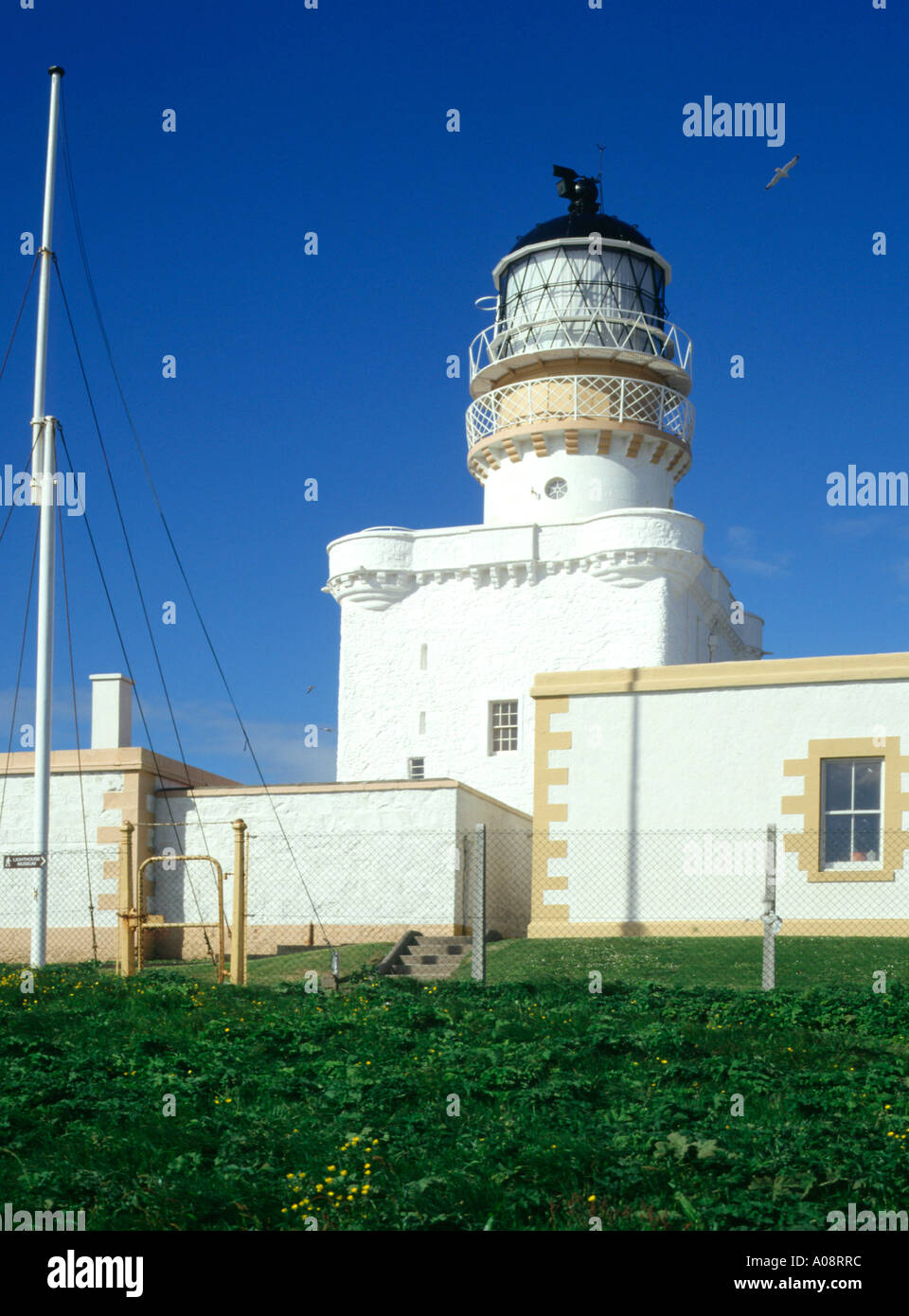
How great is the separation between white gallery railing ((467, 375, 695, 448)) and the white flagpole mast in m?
17.2

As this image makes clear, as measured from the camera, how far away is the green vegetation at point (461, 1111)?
26.5ft

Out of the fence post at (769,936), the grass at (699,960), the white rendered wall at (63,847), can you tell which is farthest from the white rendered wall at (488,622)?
the fence post at (769,936)

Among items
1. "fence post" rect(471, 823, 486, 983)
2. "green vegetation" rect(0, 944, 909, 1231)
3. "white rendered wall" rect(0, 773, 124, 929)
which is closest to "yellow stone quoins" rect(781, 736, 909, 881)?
"fence post" rect(471, 823, 486, 983)

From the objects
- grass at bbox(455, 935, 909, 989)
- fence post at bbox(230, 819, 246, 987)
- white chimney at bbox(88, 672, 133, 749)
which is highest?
white chimney at bbox(88, 672, 133, 749)

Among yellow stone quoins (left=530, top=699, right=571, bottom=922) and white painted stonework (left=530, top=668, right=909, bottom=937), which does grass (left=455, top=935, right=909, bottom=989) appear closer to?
white painted stonework (left=530, top=668, right=909, bottom=937)

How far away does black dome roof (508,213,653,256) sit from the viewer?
38688 mm

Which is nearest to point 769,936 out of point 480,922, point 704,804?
point 480,922

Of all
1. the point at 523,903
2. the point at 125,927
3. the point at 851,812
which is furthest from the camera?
the point at 523,903

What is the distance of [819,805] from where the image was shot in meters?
21.5

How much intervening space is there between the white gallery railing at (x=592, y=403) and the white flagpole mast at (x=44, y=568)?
17223 millimetres

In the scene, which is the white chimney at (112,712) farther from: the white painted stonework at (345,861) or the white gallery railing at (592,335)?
the white gallery railing at (592,335)

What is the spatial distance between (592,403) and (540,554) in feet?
15.7

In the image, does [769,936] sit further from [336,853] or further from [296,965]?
Result: [336,853]
